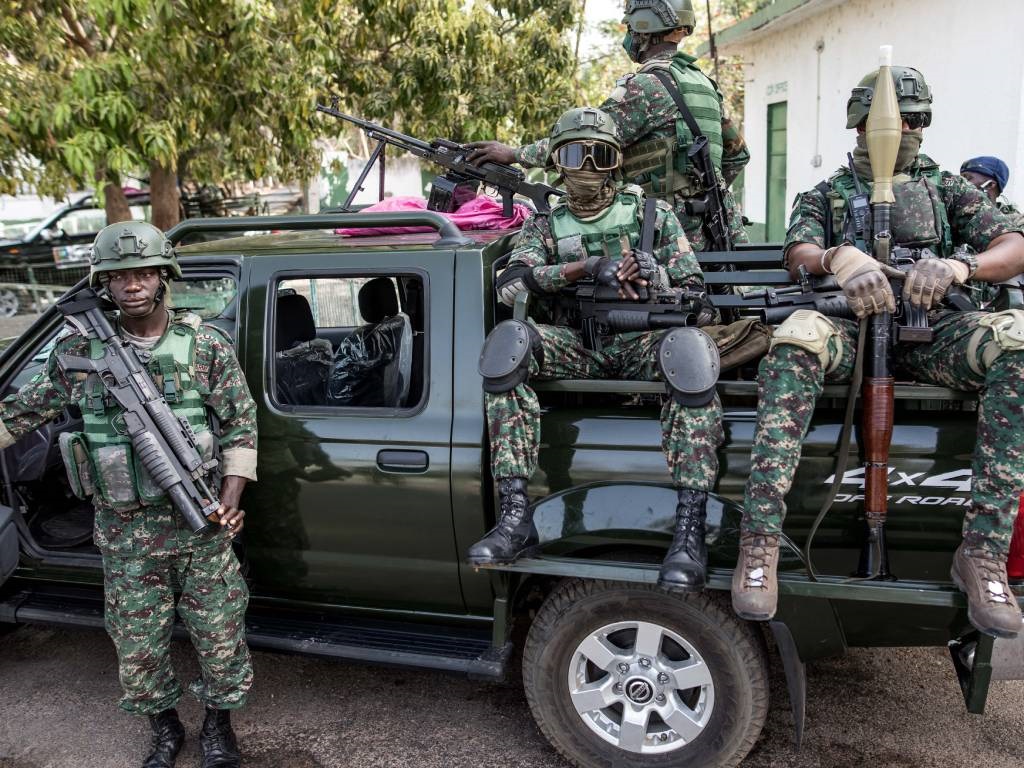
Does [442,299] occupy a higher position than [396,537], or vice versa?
[442,299]

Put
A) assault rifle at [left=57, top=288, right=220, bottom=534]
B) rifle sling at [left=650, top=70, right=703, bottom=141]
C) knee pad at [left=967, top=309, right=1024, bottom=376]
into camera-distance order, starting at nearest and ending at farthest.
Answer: knee pad at [left=967, top=309, right=1024, bottom=376]
assault rifle at [left=57, top=288, right=220, bottom=534]
rifle sling at [left=650, top=70, right=703, bottom=141]

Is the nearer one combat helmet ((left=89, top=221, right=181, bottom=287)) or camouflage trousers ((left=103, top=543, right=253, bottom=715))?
combat helmet ((left=89, top=221, right=181, bottom=287))

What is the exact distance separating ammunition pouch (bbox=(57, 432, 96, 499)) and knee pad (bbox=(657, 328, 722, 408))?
1.83 meters

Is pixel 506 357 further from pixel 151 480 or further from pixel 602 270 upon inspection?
pixel 151 480

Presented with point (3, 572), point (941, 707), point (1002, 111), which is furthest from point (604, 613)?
point (1002, 111)

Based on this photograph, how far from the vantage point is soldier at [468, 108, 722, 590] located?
2605 millimetres

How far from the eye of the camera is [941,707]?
3273 mm

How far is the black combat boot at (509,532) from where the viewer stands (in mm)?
2656

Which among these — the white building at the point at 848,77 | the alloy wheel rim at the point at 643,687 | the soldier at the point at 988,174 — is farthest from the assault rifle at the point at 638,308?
the white building at the point at 848,77

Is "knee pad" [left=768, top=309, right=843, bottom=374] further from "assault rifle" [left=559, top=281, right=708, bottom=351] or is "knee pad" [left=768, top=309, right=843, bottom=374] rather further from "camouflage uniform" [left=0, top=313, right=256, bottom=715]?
"camouflage uniform" [left=0, top=313, right=256, bottom=715]

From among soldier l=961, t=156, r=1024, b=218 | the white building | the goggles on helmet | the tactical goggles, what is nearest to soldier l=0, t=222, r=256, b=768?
the tactical goggles

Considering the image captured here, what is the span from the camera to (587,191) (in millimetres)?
3260

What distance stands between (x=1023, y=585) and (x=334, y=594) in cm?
217

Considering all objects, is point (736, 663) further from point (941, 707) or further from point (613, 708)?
point (941, 707)
